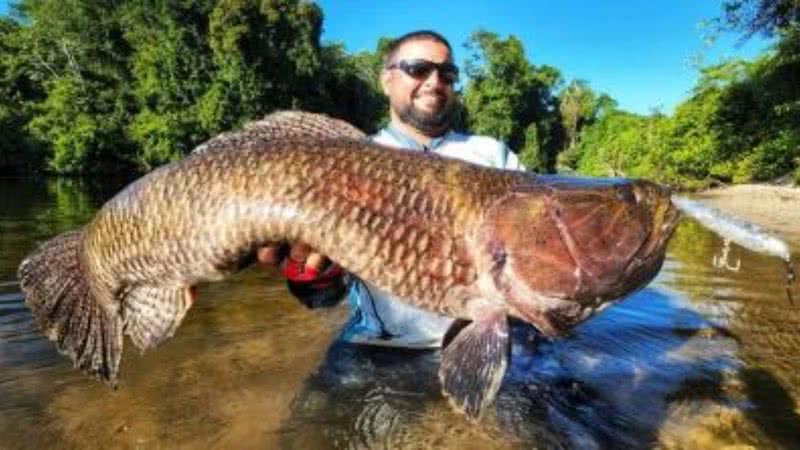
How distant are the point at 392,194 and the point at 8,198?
21.4 m

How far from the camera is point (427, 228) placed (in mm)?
2648

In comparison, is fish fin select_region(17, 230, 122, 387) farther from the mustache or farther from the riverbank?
the riverbank

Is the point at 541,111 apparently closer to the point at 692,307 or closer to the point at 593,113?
the point at 593,113

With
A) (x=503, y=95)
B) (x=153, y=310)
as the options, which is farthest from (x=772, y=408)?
(x=503, y=95)

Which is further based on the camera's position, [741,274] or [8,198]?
[8,198]

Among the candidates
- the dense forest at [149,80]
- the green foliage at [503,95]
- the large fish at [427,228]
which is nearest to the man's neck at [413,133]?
the large fish at [427,228]

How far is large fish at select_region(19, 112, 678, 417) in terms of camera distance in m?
2.55

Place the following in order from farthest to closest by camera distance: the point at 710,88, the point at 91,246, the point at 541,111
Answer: the point at 541,111 → the point at 710,88 → the point at 91,246

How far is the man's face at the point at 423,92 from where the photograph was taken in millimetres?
4734

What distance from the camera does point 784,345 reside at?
6047 mm

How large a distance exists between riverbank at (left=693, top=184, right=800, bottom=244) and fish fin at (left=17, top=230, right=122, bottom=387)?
38.5 ft

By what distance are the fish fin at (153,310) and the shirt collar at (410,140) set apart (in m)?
2.14

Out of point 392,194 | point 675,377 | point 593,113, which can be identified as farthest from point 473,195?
point 593,113

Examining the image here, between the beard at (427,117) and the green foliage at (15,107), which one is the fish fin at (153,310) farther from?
the green foliage at (15,107)
